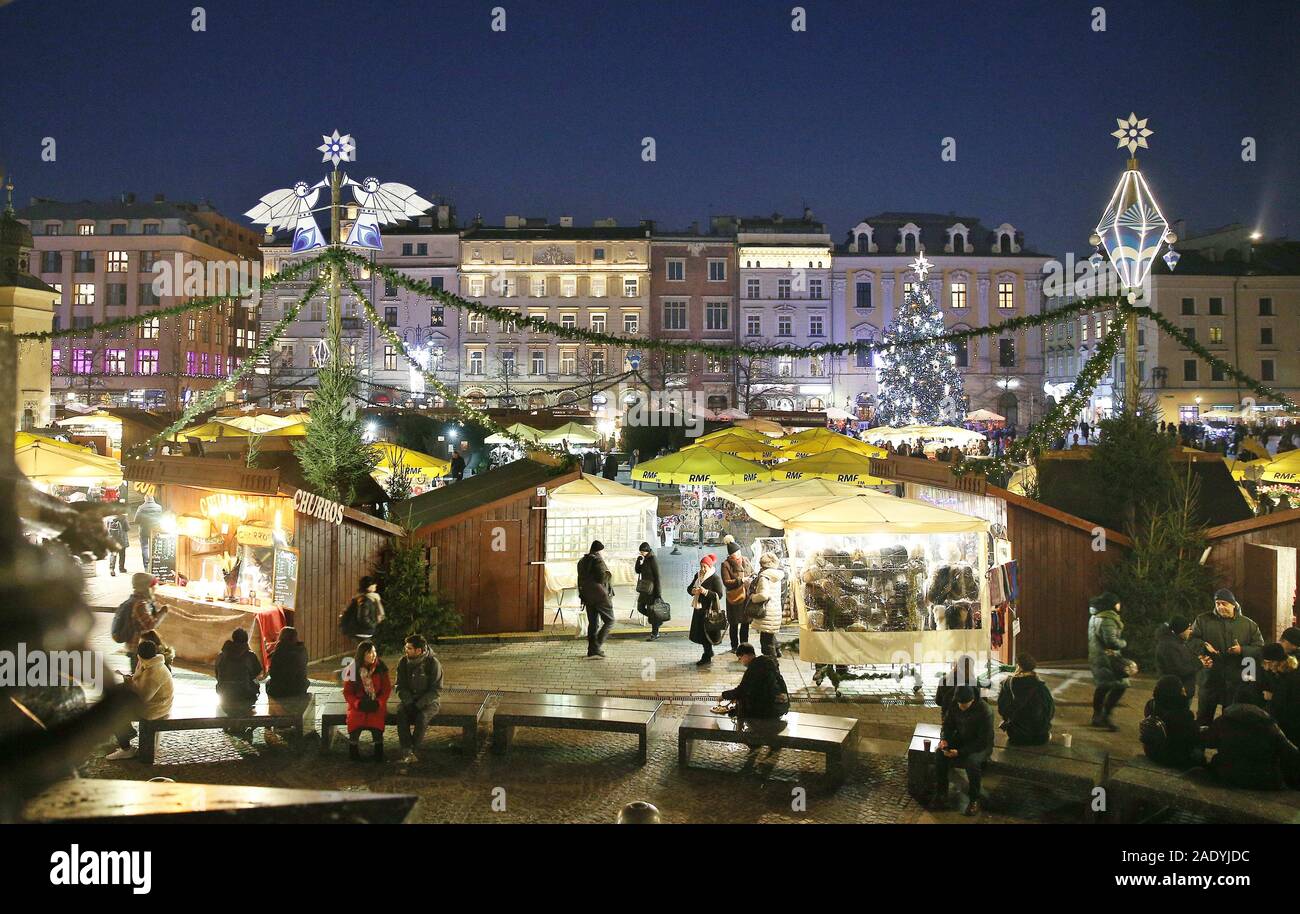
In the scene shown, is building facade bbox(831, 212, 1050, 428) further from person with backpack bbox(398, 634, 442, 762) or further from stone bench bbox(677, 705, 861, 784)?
person with backpack bbox(398, 634, 442, 762)

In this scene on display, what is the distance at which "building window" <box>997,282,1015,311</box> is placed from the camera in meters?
62.3

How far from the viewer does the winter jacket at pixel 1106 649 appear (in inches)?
344

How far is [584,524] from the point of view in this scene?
49.4 ft

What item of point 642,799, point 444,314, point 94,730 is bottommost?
point 642,799

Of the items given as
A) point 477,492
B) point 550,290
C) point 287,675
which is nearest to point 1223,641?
point 287,675

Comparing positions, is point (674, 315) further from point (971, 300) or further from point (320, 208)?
point (320, 208)

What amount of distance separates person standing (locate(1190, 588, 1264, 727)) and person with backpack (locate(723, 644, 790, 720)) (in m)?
3.67

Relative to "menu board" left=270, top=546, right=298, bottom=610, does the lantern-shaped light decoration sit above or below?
above

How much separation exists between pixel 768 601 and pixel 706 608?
38.7 inches

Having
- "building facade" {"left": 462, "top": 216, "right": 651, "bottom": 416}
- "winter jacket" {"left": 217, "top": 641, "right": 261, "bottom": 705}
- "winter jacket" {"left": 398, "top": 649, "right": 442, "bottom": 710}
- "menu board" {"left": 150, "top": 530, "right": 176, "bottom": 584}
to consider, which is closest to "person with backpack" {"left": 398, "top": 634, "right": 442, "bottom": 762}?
"winter jacket" {"left": 398, "top": 649, "right": 442, "bottom": 710}
